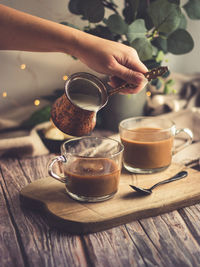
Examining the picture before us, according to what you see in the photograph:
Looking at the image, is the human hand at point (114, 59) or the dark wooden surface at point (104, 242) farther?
the human hand at point (114, 59)

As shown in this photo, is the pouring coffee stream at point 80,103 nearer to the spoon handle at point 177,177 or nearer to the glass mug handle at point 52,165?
the glass mug handle at point 52,165

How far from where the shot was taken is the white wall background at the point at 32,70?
1688 mm

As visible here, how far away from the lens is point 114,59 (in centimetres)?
115

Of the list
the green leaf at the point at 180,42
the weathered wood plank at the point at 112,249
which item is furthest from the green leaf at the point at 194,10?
the weathered wood plank at the point at 112,249

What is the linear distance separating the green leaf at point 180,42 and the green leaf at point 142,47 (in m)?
0.15

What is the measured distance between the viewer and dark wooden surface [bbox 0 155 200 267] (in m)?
0.88

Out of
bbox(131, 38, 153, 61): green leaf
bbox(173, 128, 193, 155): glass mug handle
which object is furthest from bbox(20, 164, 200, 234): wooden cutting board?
bbox(131, 38, 153, 61): green leaf

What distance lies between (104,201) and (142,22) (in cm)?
77

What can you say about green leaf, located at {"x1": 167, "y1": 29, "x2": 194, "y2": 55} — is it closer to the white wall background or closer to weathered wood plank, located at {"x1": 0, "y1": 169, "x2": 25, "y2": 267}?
the white wall background

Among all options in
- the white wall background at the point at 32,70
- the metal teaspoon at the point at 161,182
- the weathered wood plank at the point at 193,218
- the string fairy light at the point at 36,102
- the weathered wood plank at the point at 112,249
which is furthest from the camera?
the string fairy light at the point at 36,102

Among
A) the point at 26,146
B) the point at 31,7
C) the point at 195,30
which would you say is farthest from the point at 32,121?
the point at 195,30

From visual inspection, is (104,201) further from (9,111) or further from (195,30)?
(195,30)

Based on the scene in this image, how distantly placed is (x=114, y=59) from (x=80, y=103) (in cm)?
18

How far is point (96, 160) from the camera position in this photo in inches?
41.2
